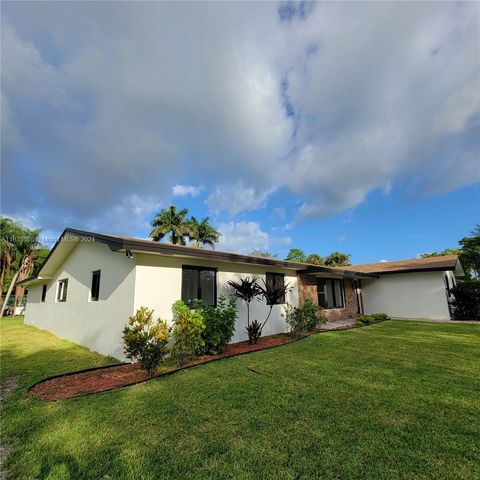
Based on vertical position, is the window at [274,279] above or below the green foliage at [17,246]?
below

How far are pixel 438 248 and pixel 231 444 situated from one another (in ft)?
132

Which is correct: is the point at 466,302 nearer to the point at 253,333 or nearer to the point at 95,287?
the point at 253,333

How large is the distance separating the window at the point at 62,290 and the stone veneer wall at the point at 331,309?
1039 centimetres

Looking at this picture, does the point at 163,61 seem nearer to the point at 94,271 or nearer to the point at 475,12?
the point at 94,271

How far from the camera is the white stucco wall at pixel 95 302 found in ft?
21.7

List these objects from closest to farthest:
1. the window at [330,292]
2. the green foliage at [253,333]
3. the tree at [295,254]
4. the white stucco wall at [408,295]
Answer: the green foliage at [253,333], the window at [330,292], the white stucco wall at [408,295], the tree at [295,254]

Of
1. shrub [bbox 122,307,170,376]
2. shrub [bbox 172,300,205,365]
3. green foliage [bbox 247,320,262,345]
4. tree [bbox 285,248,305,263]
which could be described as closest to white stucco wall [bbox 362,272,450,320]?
green foliage [bbox 247,320,262,345]

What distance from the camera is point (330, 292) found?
14.0 meters

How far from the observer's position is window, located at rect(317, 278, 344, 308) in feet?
43.2

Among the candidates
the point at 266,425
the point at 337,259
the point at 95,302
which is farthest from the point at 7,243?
the point at 337,259

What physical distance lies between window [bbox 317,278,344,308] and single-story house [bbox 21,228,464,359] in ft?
0.17

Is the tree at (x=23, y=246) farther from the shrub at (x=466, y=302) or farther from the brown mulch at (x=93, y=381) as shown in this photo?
the shrub at (x=466, y=302)

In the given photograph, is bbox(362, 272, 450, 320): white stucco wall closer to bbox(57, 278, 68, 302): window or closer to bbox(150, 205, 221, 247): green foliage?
bbox(57, 278, 68, 302): window

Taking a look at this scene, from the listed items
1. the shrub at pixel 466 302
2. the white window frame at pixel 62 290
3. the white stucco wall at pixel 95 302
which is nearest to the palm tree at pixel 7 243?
the white stucco wall at pixel 95 302
